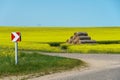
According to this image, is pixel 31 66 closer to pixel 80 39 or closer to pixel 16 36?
pixel 16 36

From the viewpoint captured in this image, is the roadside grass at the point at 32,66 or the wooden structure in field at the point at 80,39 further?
the wooden structure in field at the point at 80,39

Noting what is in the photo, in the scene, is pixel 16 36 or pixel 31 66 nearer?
pixel 16 36

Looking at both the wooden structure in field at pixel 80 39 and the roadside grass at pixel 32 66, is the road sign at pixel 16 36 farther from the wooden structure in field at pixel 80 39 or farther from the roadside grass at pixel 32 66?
the wooden structure in field at pixel 80 39

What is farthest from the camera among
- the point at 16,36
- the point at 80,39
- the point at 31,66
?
the point at 80,39

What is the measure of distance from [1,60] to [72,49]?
20172 mm

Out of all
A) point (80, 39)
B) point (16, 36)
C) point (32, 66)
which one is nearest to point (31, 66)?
point (32, 66)

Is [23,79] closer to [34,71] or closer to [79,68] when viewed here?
[34,71]

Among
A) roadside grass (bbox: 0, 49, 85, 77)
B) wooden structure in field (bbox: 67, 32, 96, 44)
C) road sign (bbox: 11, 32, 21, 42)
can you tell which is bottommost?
wooden structure in field (bbox: 67, 32, 96, 44)

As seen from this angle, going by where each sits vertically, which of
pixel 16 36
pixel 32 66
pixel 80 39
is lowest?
pixel 80 39

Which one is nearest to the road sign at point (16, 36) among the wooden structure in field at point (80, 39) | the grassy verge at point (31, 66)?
the grassy verge at point (31, 66)

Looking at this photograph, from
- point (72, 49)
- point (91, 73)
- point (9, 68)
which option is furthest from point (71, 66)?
point (72, 49)


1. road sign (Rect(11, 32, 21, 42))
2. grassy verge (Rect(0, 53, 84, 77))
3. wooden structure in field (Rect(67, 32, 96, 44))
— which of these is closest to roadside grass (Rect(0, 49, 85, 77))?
grassy verge (Rect(0, 53, 84, 77))

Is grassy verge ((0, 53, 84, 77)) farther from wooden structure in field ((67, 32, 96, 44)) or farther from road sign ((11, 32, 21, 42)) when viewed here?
wooden structure in field ((67, 32, 96, 44))

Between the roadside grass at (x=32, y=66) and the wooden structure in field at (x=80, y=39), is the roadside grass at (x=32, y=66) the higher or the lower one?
the higher one
